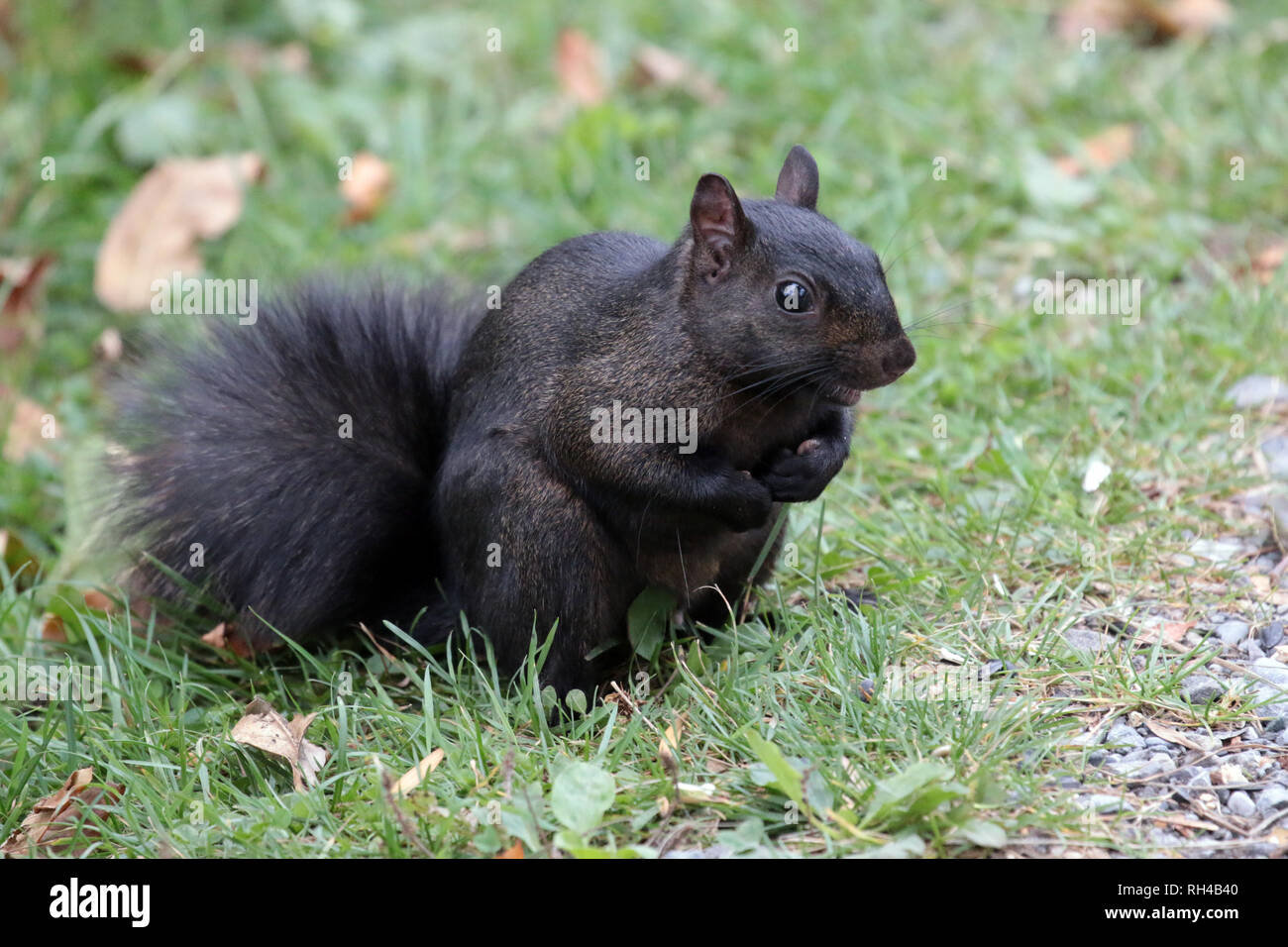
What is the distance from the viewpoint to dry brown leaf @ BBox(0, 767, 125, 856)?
2.66m

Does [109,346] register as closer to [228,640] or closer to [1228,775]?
[228,640]

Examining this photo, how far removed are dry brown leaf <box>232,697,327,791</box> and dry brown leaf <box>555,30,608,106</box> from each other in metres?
3.17

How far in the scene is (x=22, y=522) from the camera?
398 centimetres

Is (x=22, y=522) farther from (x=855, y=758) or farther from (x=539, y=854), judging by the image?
(x=855, y=758)

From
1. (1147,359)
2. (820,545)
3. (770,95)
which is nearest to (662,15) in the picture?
(770,95)

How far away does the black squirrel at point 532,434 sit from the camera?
9.25 ft

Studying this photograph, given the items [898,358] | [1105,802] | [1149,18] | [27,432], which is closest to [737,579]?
[898,358]

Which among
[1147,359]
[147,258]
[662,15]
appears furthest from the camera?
[662,15]

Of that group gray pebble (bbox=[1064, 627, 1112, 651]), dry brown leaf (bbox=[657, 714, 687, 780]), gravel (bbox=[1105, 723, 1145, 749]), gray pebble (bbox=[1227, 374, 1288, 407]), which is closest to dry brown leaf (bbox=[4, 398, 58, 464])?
dry brown leaf (bbox=[657, 714, 687, 780])

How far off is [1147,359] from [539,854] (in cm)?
238

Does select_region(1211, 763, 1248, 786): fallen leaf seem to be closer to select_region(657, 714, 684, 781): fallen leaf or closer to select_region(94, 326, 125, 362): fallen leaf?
select_region(657, 714, 684, 781): fallen leaf

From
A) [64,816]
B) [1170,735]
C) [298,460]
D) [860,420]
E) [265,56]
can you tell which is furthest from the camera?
[265,56]

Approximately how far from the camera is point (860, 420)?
3975 mm

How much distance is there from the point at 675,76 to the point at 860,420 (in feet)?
6.66
